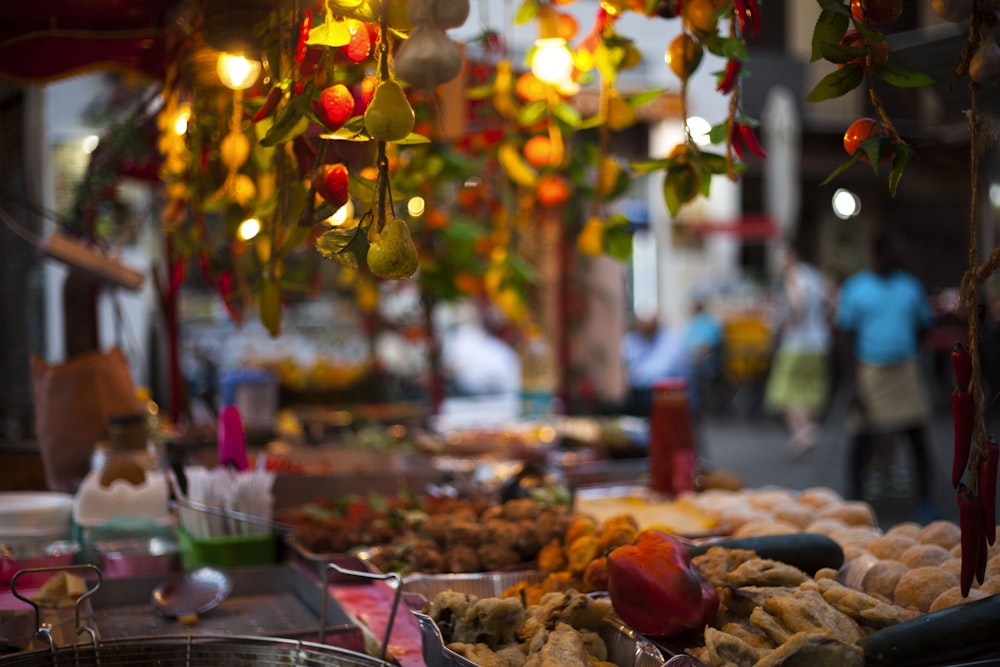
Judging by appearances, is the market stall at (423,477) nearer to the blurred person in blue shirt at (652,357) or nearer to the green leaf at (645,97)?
the green leaf at (645,97)

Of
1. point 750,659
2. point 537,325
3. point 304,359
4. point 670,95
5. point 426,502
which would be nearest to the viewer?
point 750,659

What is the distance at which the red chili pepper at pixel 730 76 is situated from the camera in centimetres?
195

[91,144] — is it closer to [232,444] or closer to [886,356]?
[232,444]

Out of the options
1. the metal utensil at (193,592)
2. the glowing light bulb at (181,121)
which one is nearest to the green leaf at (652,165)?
the metal utensil at (193,592)

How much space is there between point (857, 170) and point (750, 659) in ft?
54.4

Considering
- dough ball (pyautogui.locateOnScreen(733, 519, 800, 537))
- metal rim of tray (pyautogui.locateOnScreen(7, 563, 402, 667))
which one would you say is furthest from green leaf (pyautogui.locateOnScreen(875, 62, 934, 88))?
metal rim of tray (pyautogui.locateOnScreen(7, 563, 402, 667))

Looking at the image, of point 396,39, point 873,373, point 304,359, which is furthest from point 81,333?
point 304,359

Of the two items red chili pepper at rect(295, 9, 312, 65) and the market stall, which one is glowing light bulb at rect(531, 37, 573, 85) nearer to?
the market stall

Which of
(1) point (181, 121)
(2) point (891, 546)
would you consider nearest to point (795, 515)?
(2) point (891, 546)

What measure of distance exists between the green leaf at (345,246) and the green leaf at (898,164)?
80 cm

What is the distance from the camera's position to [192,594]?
2121 millimetres

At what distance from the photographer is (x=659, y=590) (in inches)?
60.0

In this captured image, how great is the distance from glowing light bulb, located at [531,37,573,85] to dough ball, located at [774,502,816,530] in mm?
1324

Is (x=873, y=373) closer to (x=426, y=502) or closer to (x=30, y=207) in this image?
(x=426, y=502)
